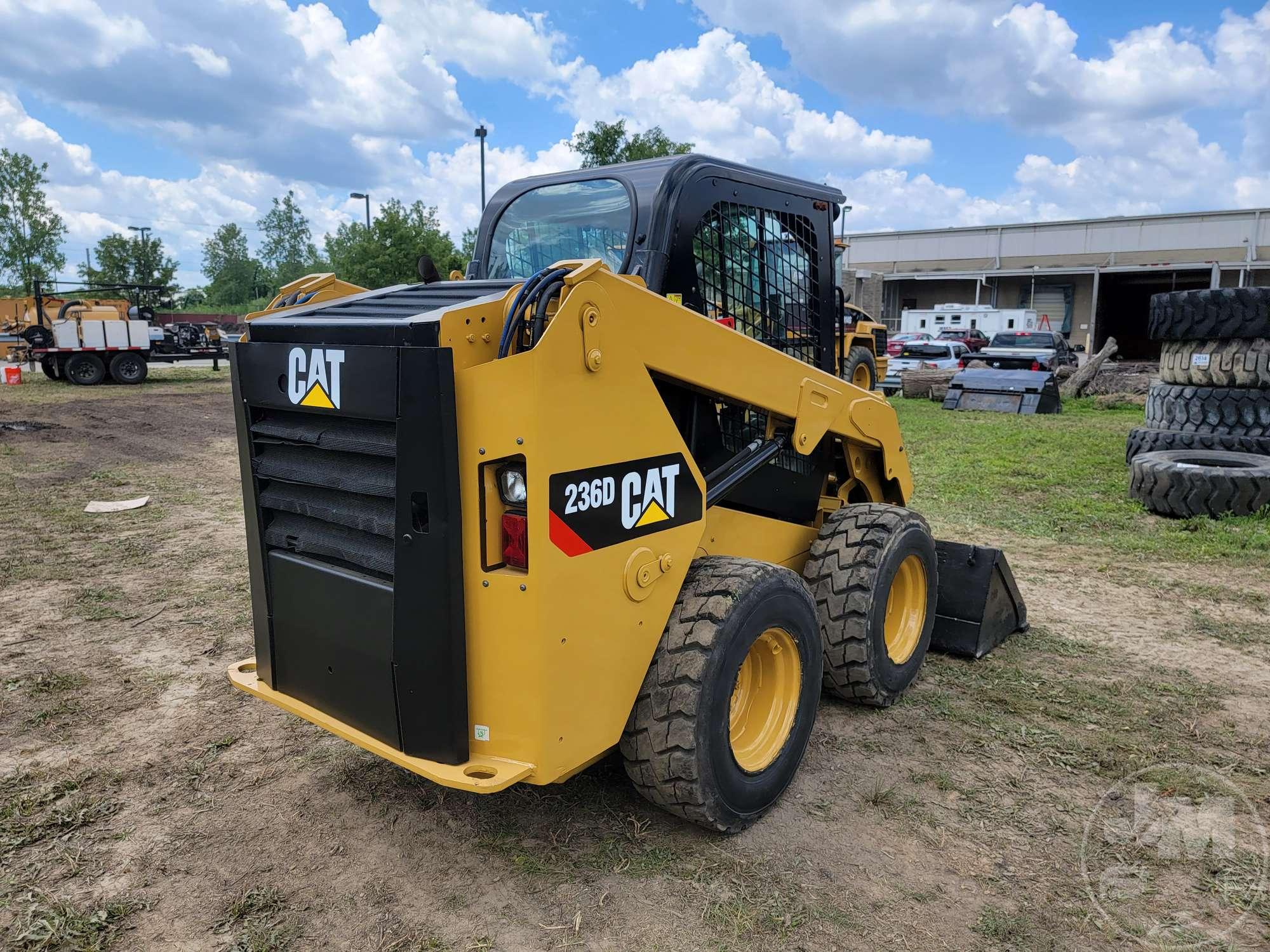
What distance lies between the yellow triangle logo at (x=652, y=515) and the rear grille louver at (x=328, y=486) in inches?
31.0

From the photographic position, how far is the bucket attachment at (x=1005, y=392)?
641 inches

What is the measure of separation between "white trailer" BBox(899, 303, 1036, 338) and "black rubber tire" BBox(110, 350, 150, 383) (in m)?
27.6

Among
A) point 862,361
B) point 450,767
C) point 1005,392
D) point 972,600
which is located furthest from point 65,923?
point 1005,392

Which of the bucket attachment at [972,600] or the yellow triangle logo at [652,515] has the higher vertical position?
the yellow triangle logo at [652,515]

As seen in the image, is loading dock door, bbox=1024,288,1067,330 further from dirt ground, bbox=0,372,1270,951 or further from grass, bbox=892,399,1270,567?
dirt ground, bbox=0,372,1270,951

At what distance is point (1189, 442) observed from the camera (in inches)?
357

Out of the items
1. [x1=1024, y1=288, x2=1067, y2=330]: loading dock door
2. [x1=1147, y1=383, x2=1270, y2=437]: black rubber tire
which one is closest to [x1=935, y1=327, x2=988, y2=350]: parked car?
[x1=1024, y1=288, x2=1067, y2=330]: loading dock door

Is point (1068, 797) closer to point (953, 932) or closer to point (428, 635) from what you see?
point (953, 932)

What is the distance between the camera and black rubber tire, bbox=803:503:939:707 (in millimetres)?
3980

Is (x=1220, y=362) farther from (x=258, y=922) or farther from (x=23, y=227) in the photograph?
(x=23, y=227)

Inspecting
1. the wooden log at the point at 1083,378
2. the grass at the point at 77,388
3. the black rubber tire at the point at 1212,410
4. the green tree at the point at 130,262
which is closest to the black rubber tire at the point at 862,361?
the black rubber tire at the point at 1212,410

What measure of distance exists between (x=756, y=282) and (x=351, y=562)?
7.17 feet

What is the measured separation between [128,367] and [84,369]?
948 mm

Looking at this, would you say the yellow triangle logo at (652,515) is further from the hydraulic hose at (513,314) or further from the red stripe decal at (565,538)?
the hydraulic hose at (513,314)
